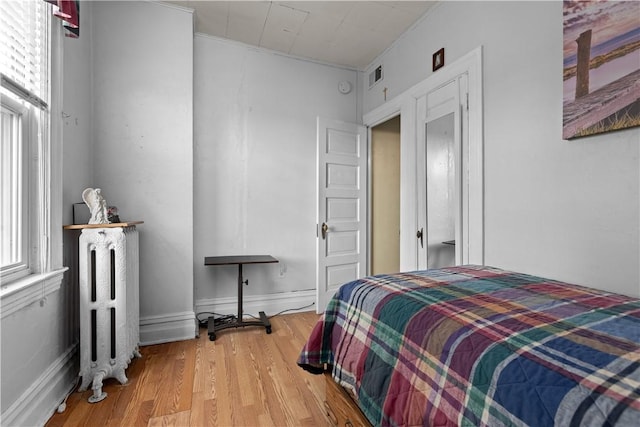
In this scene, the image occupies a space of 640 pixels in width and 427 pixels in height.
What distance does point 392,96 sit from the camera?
121 inches

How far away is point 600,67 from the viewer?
142cm

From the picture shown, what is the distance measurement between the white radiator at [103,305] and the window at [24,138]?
25 centimetres

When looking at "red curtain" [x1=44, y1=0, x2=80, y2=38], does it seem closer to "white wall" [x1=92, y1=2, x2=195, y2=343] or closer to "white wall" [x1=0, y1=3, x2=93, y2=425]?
"white wall" [x1=0, y1=3, x2=93, y2=425]

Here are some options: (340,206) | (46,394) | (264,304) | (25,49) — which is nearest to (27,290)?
(46,394)

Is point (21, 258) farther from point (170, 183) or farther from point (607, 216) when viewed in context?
point (607, 216)

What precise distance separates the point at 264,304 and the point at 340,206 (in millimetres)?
1336

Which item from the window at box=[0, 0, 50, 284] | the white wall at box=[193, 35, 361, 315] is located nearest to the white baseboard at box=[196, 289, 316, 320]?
the white wall at box=[193, 35, 361, 315]

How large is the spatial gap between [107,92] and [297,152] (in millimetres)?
1754

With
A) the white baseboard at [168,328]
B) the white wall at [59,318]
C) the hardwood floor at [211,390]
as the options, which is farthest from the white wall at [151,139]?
the hardwood floor at [211,390]

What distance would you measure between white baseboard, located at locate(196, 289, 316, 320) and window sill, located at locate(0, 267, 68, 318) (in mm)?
1431

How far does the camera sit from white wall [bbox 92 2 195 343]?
2.47m

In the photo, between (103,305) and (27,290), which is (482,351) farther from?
(103,305)

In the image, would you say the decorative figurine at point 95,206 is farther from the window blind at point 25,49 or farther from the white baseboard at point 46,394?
the white baseboard at point 46,394

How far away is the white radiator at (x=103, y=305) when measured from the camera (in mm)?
1892
